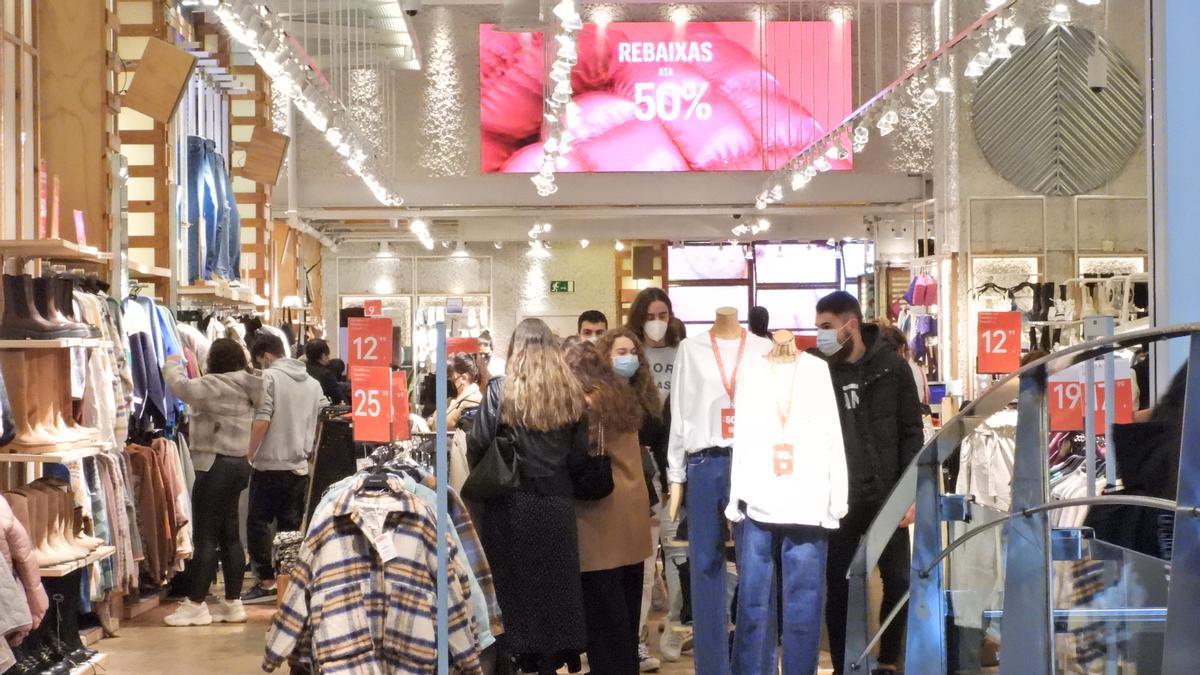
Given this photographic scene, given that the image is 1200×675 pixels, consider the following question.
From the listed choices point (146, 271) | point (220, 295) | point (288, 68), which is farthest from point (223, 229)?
point (288, 68)

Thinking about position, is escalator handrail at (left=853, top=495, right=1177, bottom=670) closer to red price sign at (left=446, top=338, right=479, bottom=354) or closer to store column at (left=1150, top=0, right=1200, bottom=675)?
store column at (left=1150, top=0, right=1200, bottom=675)

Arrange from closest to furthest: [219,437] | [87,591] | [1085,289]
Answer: [87,591] → [219,437] → [1085,289]

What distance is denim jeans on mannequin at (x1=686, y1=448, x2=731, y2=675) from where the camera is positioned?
5430mm

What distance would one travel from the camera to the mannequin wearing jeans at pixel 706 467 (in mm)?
5438

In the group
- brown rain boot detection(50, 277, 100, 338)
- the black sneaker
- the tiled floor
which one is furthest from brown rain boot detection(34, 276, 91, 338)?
the black sneaker

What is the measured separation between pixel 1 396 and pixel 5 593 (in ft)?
3.21

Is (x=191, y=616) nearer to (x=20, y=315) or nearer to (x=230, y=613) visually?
(x=230, y=613)

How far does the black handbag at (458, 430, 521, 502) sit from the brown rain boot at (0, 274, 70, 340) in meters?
2.24

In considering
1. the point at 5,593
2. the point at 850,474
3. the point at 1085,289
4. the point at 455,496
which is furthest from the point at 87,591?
the point at 1085,289

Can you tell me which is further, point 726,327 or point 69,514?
point 69,514

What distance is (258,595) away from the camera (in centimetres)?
884

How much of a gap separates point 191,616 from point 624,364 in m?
3.37

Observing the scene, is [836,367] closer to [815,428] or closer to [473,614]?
[815,428]

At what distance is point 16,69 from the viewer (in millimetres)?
7246
